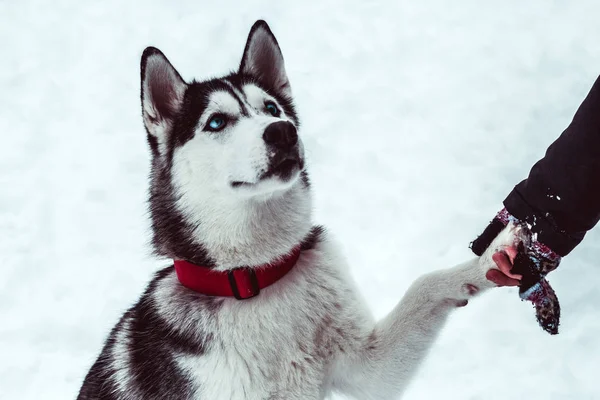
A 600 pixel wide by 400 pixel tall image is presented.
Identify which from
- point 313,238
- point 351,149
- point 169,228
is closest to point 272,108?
point 313,238

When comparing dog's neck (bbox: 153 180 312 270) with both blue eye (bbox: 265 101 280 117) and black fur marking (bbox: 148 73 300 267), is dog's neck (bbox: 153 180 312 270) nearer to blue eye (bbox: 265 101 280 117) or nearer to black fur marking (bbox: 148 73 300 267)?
black fur marking (bbox: 148 73 300 267)

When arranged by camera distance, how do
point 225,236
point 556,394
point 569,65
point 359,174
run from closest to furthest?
1. point 225,236
2. point 556,394
3. point 359,174
4. point 569,65

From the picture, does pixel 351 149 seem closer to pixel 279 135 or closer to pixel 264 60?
pixel 264 60

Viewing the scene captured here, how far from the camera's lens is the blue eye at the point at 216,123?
2.86m

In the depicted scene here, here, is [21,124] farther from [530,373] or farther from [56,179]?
[530,373]

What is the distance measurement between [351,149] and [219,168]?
121 inches

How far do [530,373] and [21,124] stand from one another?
513cm

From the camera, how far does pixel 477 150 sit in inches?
215

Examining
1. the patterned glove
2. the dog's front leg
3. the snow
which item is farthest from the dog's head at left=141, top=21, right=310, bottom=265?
the patterned glove

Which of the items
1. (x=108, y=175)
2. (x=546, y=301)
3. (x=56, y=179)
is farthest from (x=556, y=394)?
(x=56, y=179)

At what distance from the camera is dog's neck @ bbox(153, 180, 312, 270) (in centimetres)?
276

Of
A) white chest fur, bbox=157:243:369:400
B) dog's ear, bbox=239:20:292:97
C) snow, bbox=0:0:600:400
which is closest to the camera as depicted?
white chest fur, bbox=157:243:369:400

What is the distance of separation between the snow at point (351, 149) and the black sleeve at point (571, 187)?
1.60 metres

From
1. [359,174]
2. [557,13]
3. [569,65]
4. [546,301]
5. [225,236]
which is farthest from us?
[557,13]
